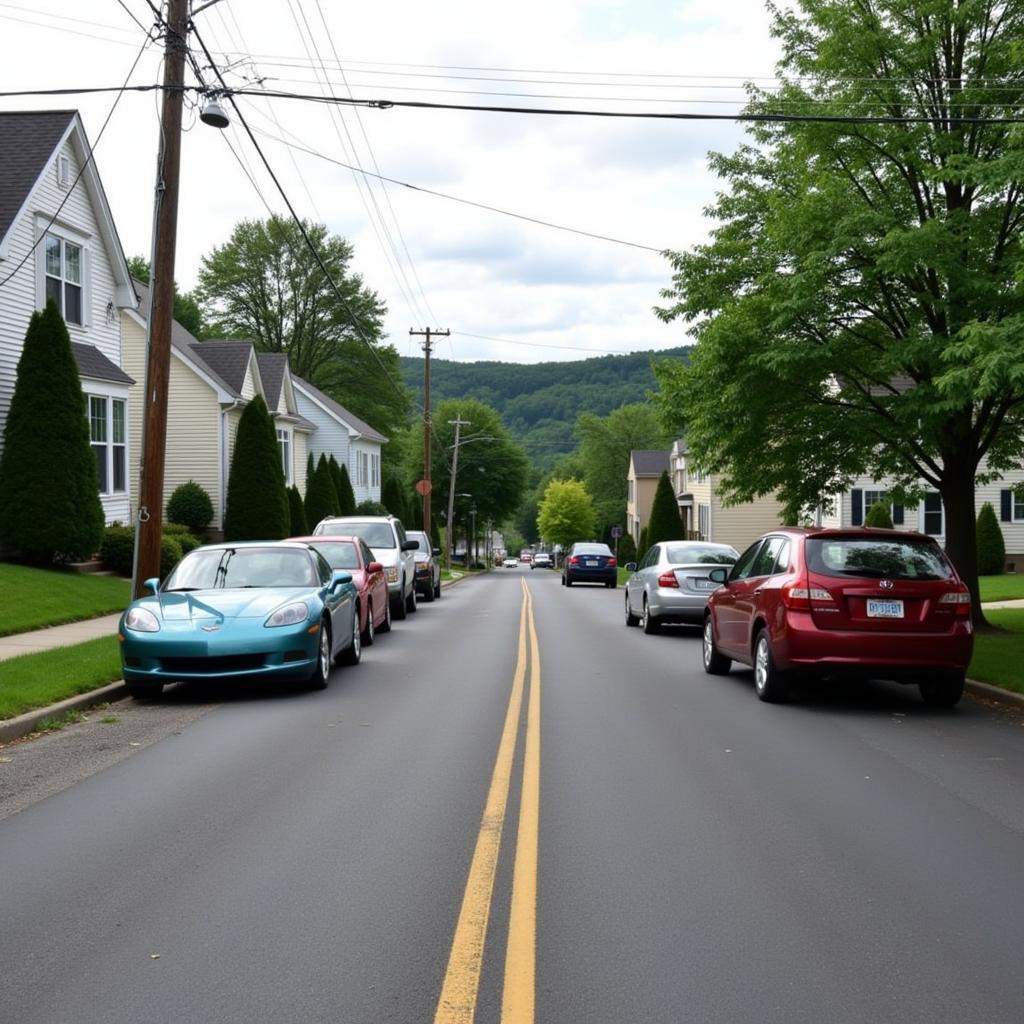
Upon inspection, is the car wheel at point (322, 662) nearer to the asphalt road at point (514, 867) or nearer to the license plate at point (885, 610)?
the asphalt road at point (514, 867)

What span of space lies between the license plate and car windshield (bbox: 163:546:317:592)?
587 cm

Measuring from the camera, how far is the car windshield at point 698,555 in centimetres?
1988

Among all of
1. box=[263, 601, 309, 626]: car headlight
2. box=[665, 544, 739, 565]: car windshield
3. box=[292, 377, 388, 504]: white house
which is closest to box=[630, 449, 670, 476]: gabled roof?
box=[292, 377, 388, 504]: white house

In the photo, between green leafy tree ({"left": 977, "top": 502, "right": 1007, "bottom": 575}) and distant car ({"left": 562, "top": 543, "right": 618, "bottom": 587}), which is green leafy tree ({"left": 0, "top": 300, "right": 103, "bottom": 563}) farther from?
green leafy tree ({"left": 977, "top": 502, "right": 1007, "bottom": 575})

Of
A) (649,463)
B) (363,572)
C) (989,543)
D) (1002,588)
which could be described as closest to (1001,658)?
(363,572)

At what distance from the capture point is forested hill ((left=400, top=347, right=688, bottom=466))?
107 meters

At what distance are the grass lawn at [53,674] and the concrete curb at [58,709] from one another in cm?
10

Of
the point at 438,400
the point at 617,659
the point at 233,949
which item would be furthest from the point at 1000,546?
the point at 438,400

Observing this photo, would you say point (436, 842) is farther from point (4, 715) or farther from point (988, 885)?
point (4, 715)

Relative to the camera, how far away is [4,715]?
975 centimetres

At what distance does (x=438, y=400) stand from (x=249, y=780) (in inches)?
3833

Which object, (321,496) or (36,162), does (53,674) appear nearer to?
(36,162)

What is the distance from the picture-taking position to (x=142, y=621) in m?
11.5

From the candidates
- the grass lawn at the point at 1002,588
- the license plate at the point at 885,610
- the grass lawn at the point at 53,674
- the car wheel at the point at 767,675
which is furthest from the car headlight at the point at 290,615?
the grass lawn at the point at 1002,588
